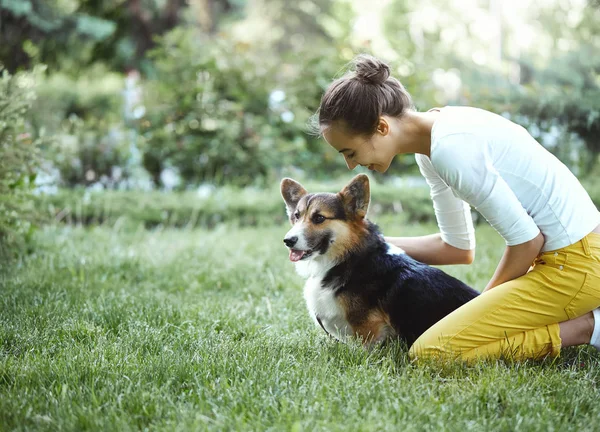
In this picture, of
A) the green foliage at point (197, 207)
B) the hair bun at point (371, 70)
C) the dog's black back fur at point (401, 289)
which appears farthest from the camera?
the green foliage at point (197, 207)

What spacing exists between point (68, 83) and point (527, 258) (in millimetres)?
14629

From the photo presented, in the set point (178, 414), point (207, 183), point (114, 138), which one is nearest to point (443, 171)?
point (178, 414)

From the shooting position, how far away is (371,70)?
9.30 feet

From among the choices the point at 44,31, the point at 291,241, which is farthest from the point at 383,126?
the point at 44,31

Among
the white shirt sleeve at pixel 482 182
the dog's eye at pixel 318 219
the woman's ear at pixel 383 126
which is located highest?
the woman's ear at pixel 383 126

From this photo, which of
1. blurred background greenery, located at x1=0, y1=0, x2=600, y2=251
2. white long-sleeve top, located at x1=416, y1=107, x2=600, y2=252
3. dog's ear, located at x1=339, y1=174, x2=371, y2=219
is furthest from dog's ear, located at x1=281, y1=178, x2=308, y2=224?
blurred background greenery, located at x1=0, y1=0, x2=600, y2=251

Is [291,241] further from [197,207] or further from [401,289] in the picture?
[197,207]

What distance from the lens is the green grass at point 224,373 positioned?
7.18 ft

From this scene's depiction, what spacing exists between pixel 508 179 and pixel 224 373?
1.60 m

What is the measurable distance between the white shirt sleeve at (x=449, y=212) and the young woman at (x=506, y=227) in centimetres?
40

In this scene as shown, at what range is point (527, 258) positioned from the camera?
9.07 feet

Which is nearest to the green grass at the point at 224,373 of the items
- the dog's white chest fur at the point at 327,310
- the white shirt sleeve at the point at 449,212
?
the dog's white chest fur at the point at 327,310

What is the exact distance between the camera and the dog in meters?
3.06

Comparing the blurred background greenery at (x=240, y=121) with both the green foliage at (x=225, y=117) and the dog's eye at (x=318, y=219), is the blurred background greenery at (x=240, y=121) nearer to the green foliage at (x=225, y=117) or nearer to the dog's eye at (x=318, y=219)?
the green foliage at (x=225, y=117)
